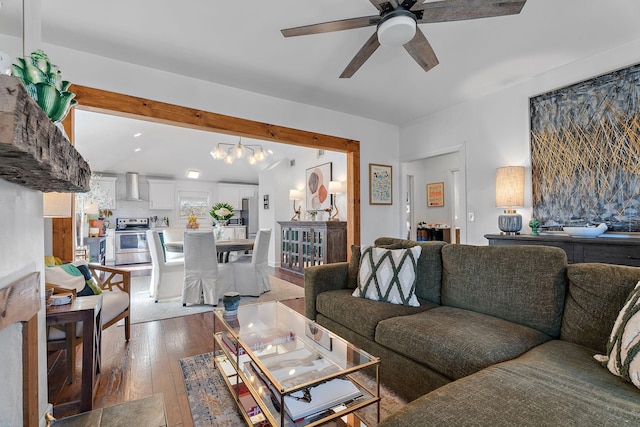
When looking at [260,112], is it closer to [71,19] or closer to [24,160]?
[71,19]

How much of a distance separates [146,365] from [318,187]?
4.54 metres

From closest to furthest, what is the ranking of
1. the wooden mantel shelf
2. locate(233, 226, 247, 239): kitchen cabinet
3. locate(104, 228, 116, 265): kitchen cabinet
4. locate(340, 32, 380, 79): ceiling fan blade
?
the wooden mantel shelf < locate(340, 32, 380, 79): ceiling fan blade < locate(104, 228, 116, 265): kitchen cabinet < locate(233, 226, 247, 239): kitchen cabinet

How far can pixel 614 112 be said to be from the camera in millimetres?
2639

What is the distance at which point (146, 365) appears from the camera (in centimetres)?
222

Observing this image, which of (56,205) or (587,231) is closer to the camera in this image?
(56,205)

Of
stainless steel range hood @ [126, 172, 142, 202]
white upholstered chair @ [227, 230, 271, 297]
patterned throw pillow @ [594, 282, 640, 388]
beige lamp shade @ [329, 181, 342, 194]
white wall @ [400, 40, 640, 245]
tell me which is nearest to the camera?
patterned throw pillow @ [594, 282, 640, 388]

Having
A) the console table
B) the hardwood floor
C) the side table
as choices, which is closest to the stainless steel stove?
the console table

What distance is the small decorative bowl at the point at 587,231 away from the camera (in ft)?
8.28

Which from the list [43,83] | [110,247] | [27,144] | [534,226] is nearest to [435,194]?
[534,226]

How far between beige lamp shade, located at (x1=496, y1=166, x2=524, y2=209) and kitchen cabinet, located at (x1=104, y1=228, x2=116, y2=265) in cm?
813

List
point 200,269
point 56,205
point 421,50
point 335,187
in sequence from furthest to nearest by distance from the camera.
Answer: point 335,187 < point 200,269 < point 421,50 < point 56,205

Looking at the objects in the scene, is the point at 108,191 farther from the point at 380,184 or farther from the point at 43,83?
the point at 43,83

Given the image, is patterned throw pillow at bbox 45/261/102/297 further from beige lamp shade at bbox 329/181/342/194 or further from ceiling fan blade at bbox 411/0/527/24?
beige lamp shade at bbox 329/181/342/194

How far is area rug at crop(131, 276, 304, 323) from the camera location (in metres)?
3.38
